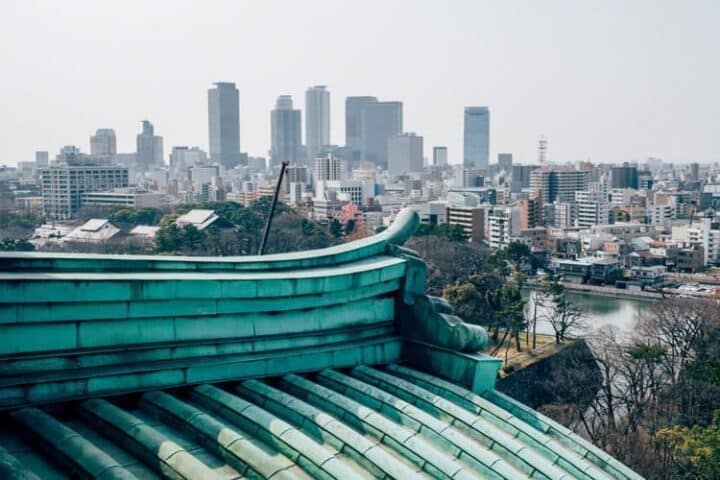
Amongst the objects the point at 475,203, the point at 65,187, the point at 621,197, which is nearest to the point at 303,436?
the point at 475,203

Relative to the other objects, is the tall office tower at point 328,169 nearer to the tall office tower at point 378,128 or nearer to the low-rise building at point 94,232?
the low-rise building at point 94,232

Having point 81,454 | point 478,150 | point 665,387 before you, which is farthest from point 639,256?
point 478,150

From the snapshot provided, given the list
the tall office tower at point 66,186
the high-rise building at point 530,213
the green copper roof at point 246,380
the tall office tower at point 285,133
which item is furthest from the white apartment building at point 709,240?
the tall office tower at point 285,133

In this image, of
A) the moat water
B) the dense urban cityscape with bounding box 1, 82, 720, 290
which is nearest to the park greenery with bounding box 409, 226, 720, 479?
the moat water

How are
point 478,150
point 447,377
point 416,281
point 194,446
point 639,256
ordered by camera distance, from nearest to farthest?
point 194,446 → point 447,377 → point 416,281 → point 639,256 → point 478,150

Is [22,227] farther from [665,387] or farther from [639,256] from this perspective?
[665,387]

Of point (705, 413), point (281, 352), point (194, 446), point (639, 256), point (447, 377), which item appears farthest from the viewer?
point (639, 256)
